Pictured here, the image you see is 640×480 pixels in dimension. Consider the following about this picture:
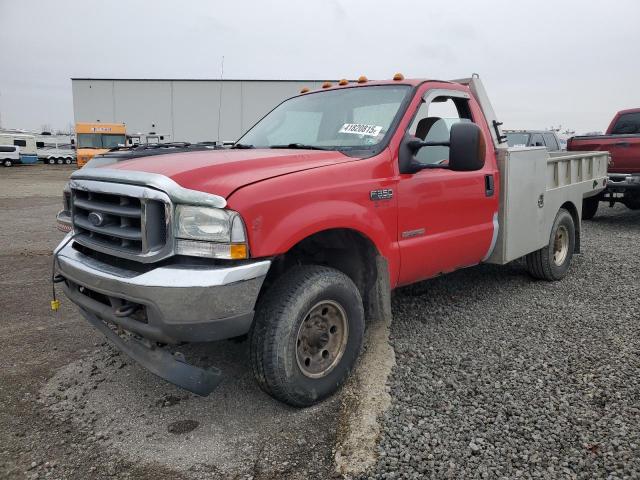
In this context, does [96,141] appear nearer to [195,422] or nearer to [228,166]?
[228,166]

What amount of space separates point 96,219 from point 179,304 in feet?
2.90

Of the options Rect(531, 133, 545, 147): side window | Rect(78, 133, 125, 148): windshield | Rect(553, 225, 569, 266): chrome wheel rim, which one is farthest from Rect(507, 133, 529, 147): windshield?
Rect(78, 133, 125, 148): windshield

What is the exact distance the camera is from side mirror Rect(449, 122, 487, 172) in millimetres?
3396

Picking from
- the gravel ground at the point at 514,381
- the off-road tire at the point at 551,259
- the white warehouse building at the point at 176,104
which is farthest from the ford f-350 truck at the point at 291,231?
the white warehouse building at the point at 176,104

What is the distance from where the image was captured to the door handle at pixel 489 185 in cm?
446

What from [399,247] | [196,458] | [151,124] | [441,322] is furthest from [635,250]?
[151,124]

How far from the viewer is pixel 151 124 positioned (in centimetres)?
3139

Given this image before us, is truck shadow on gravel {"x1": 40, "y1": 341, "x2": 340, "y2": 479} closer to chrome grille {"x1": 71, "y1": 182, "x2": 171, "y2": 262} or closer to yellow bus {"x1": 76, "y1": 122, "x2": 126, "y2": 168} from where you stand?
chrome grille {"x1": 71, "y1": 182, "x2": 171, "y2": 262}

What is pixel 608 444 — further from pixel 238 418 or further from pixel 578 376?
pixel 238 418

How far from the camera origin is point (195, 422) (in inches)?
121

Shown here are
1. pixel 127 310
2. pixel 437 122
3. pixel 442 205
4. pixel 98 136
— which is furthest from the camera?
pixel 98 136

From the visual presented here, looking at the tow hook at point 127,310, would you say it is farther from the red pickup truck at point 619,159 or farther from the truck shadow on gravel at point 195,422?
the red pickup truck at point 619,159

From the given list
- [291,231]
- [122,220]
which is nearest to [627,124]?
[291,231]

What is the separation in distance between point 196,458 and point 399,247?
1835 mm
